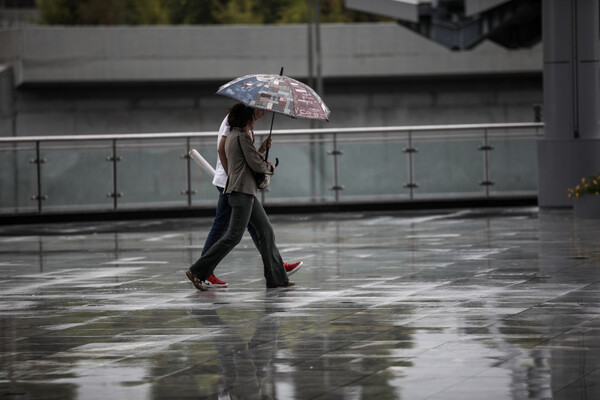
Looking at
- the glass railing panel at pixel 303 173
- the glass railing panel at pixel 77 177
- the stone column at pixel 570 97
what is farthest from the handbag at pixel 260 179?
the glass railing panel at pixel 303 173

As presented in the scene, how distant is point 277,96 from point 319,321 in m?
2.48

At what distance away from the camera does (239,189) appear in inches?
448

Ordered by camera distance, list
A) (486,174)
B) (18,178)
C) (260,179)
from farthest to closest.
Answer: (486,174) < (18,178) < (260,179)

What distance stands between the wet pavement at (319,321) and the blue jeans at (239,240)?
190 mm

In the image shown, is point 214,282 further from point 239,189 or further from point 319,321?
point 319,321

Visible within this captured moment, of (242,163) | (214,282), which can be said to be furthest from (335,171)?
(242,163)

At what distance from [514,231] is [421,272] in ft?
15.8

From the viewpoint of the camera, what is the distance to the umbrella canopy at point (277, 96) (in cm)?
1098

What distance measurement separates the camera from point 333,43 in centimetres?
5969

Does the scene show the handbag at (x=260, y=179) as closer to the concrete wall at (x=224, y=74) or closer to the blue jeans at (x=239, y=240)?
the blue jeans at (x=239, y=240)

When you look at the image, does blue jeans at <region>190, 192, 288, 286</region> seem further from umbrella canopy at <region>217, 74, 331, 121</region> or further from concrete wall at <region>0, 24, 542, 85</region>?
concrete wall at <region>0, 24, 542, 85</region>

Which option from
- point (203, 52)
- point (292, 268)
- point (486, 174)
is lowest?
point (292, 268)

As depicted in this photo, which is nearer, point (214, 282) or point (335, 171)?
point (214, 282)

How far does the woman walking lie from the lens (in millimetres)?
11352
